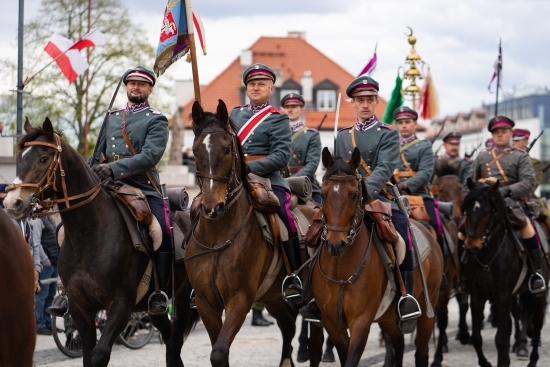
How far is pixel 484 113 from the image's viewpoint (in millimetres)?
93562

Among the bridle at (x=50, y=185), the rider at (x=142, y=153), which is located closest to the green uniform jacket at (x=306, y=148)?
the rider at (x=142, y=153)

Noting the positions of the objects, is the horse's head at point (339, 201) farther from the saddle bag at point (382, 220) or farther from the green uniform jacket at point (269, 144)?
the green uniform jacket at point (269, 144)

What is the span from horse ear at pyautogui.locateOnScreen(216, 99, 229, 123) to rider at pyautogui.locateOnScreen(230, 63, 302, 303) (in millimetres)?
1250

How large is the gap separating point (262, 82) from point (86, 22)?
33.4 m

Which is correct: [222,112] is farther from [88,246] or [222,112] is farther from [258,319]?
[258,319]

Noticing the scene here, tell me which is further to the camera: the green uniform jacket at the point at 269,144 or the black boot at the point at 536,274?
the black boot at the point at 536,274

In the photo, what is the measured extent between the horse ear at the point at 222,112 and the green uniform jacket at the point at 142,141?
4.70 ft

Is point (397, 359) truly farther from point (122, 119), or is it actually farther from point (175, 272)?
point (122, 119)

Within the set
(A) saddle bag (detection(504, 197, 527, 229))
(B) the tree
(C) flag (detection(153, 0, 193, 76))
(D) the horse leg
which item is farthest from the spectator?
(B) the tree

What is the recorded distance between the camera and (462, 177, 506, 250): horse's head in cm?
1336

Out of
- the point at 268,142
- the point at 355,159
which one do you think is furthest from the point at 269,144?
the point at 355,159

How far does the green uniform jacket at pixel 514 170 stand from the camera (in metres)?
14.1

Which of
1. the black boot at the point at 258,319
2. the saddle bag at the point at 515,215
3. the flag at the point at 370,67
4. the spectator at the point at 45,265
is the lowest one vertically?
the black boot at the point at 258,319

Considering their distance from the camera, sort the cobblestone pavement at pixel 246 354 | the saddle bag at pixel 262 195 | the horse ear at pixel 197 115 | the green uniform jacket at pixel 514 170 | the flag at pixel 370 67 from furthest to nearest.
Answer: the flag at pixel 370 67
the green uniform jacket at pixel 514 170
the cobblestone pavement at pixel 246 354
the saddle bag at pixel 262 195
the horse ear at pixel 197 115
